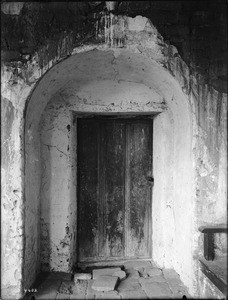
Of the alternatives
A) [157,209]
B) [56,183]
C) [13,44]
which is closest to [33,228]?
[56,183]

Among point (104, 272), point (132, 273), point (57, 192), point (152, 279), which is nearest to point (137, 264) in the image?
point (132, 273)

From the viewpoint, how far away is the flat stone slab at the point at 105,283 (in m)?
2.95

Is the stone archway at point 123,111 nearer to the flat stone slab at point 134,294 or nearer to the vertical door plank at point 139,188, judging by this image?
the vertical door plank at point 139,188

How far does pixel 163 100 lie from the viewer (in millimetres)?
3361

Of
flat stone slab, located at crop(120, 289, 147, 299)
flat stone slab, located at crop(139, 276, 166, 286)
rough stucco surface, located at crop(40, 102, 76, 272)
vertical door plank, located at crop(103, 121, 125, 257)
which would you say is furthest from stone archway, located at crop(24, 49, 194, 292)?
flat stone slab, located at crop(120, 289, 147, 299)

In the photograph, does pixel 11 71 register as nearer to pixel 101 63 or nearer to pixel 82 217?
pixel 101 63

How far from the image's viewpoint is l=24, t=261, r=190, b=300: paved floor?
2.85 metres

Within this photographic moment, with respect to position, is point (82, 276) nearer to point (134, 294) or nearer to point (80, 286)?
point (80, 286)

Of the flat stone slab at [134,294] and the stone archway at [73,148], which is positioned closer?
the flat stone slab at [134,294]

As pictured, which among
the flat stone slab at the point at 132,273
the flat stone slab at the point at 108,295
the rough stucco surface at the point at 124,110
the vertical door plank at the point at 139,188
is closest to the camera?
the rough stucco surface at the point at 124,110

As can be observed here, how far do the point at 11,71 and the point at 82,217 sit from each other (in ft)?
6.14

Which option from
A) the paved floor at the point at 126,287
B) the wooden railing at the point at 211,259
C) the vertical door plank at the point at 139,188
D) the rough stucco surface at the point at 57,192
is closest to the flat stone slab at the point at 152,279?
the paved floor at the point at 126,287

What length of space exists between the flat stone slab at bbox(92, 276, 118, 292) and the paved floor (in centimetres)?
4

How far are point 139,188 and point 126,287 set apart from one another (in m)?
1.14
